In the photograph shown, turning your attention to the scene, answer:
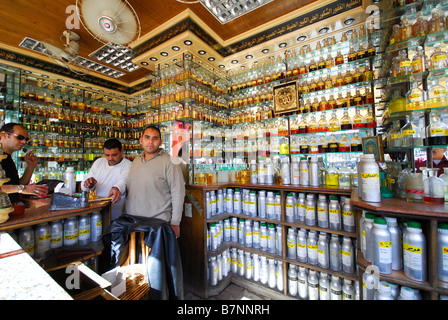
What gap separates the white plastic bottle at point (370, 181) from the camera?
133cm

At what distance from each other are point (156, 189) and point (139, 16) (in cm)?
303

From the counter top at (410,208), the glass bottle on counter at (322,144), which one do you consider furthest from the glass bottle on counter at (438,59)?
the glass bottle on counter at (322,144)

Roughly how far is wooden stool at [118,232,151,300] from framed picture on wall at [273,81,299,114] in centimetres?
280

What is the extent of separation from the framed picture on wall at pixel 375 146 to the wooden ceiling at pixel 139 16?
2568mm

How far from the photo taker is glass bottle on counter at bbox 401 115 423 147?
1.51 m

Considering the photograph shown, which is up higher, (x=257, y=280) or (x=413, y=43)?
(x=413, y=43)

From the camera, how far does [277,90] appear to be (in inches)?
128

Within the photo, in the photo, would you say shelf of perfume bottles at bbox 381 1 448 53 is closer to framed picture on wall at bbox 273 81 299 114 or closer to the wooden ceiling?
framed picture on wall at bbox 273 81 299 114

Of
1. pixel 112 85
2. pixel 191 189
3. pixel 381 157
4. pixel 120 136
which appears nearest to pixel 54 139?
pixel 120 136

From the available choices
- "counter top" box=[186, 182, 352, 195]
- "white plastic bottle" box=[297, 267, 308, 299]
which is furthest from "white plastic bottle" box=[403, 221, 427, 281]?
"white plastic bottle" box=[297, 267, 308, 299]

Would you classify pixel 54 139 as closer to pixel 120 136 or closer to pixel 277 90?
pixel 120 136

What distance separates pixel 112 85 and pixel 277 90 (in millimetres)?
4768

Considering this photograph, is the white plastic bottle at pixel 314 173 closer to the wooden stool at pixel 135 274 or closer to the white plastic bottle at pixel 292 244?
the white plastic bottle at pixel 292 244

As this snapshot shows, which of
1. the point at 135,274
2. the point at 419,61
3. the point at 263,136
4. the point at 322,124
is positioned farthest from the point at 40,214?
the point at 322,124
